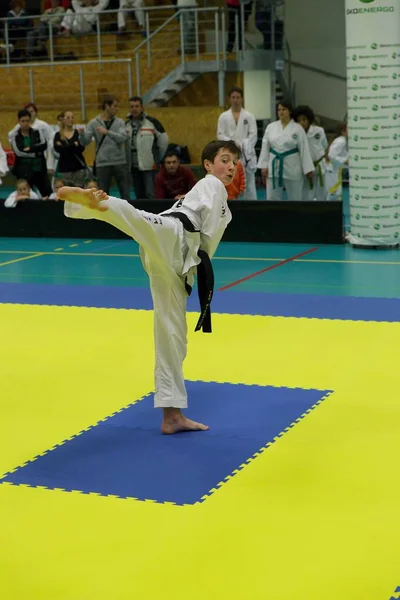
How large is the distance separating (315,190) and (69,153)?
3.60 meters

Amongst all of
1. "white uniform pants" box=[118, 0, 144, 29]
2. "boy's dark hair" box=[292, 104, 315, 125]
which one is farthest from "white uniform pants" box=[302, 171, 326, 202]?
"white uniform pants" box=[118, 0, 144, 29]

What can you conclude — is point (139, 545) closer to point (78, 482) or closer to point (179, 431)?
point (78, 482)

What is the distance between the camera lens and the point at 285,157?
12875mm

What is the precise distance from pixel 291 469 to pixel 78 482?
3.75ft

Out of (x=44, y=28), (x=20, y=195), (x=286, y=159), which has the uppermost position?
(x=44, y=28)

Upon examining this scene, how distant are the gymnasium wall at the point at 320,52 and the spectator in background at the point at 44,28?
17.7 ft

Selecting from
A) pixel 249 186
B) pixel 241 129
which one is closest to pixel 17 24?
pixel 241 129

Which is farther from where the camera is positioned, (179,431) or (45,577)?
(179,431)

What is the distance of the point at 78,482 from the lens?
16.4 ft

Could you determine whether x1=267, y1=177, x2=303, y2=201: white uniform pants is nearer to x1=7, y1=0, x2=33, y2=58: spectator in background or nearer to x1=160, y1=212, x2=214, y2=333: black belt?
x1=160, y1=212, x2=214, y2=333: black belt

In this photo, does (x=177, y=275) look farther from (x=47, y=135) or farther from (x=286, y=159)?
(x=47, y=135)

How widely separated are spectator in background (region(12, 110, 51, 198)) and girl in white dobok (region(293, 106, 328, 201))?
13.2ft

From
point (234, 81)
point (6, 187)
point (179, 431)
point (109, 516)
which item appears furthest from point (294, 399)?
point (6, 187)

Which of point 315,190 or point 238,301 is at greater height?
point 315,190
